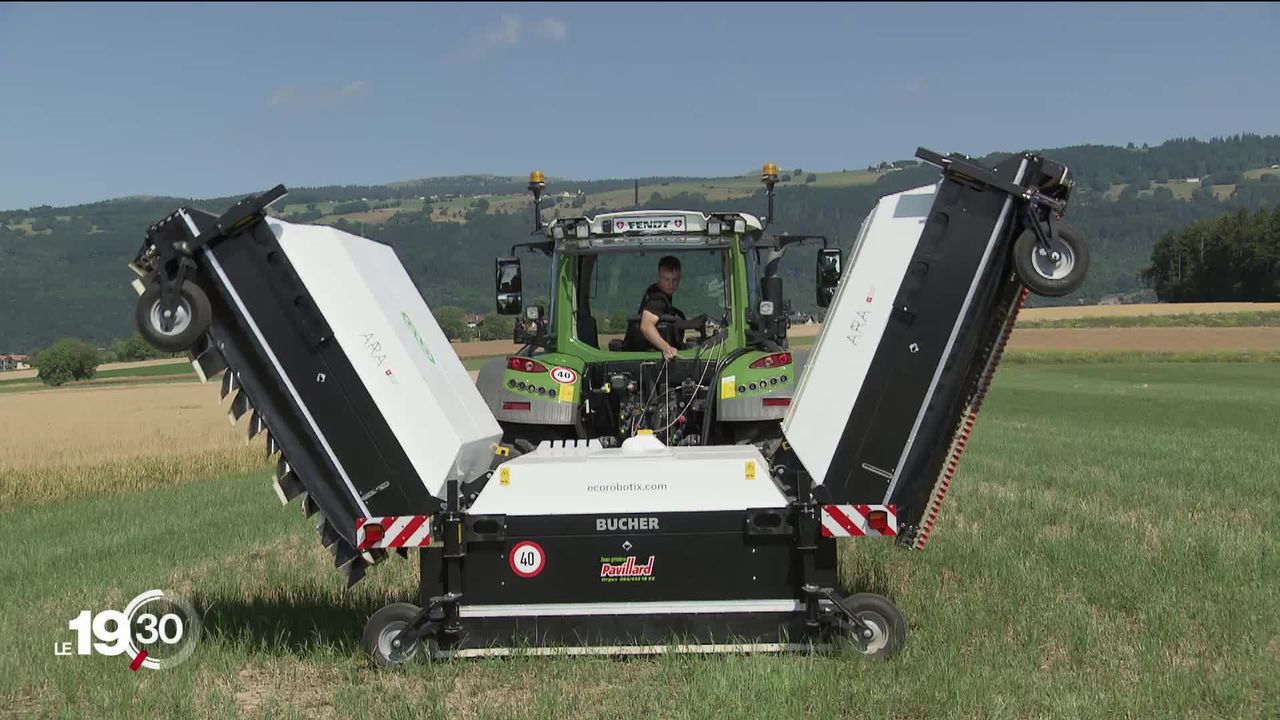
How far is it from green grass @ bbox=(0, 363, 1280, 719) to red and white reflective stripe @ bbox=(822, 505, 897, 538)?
0.65m

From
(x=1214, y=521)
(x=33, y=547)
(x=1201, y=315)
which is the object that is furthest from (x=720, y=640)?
(x=1201, y=315)

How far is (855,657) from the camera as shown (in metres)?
6.05

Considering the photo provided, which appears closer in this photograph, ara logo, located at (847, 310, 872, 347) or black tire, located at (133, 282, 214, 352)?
black tire, located at (133, 282, 214, 352)

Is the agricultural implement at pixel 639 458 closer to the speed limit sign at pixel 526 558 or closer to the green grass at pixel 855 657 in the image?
the speed limit sign at pixel 526 558

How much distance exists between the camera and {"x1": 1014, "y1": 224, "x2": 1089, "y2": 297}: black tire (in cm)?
611

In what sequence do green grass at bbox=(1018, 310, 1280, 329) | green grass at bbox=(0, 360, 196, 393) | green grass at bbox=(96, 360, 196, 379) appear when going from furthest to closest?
green grass at bbox=(96, 360, 196, 379) < green grass at bbox=(1018, 310, 1280, 329) < green grass at bbox=(0, 360, 196, 393)

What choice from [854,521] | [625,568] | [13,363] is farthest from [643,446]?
[13,363]

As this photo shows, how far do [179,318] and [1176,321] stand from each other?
71203mm

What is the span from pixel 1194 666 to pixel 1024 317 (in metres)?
75.4

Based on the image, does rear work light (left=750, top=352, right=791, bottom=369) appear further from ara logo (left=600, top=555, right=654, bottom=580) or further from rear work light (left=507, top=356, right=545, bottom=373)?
ara logo (left=600, top=555, right=654, bottom=580)

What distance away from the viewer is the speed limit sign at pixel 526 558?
6.27 m

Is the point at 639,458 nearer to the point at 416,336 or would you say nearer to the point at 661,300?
the point at 416,336

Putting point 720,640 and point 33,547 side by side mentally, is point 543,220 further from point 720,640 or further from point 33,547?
point 33,547

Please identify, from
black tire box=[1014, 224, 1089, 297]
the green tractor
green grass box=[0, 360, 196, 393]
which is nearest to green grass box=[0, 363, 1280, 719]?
the green tractor
